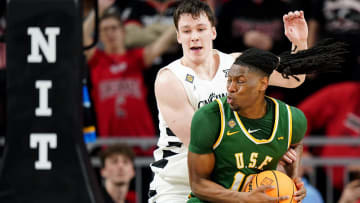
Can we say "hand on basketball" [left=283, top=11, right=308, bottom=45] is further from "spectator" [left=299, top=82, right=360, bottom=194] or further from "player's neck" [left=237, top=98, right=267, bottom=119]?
"spectator" [left=299, top=82, right=360, bottom=194]

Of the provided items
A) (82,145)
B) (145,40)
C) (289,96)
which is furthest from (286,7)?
(82,145)

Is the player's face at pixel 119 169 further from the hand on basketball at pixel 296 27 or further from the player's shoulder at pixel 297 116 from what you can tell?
the player's shoulder at pixel 297 116

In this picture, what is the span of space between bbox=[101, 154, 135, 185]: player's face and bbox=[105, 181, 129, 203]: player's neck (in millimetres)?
39

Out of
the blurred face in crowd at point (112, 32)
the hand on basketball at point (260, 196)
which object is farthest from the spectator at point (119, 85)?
the hand on basketball at point (260, 196)

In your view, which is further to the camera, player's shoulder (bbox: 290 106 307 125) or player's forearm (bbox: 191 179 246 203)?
player's shoulder (bbox: 290 106 307 125)

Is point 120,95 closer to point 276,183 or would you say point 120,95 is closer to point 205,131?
point 205,131

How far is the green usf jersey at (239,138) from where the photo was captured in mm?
3998

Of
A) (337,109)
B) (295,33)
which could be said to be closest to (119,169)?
(337,109)

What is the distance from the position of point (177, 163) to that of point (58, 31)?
1.16 metres

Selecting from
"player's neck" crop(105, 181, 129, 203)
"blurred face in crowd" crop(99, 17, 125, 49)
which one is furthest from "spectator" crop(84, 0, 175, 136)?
"player's neck" crop(105, 181, 129, 203)

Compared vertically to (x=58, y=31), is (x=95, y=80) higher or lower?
lower

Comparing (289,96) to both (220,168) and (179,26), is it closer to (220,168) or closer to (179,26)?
(179,26)

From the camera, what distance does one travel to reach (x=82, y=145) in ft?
15.5

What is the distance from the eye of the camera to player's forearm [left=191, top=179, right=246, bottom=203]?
3949 millimetres
